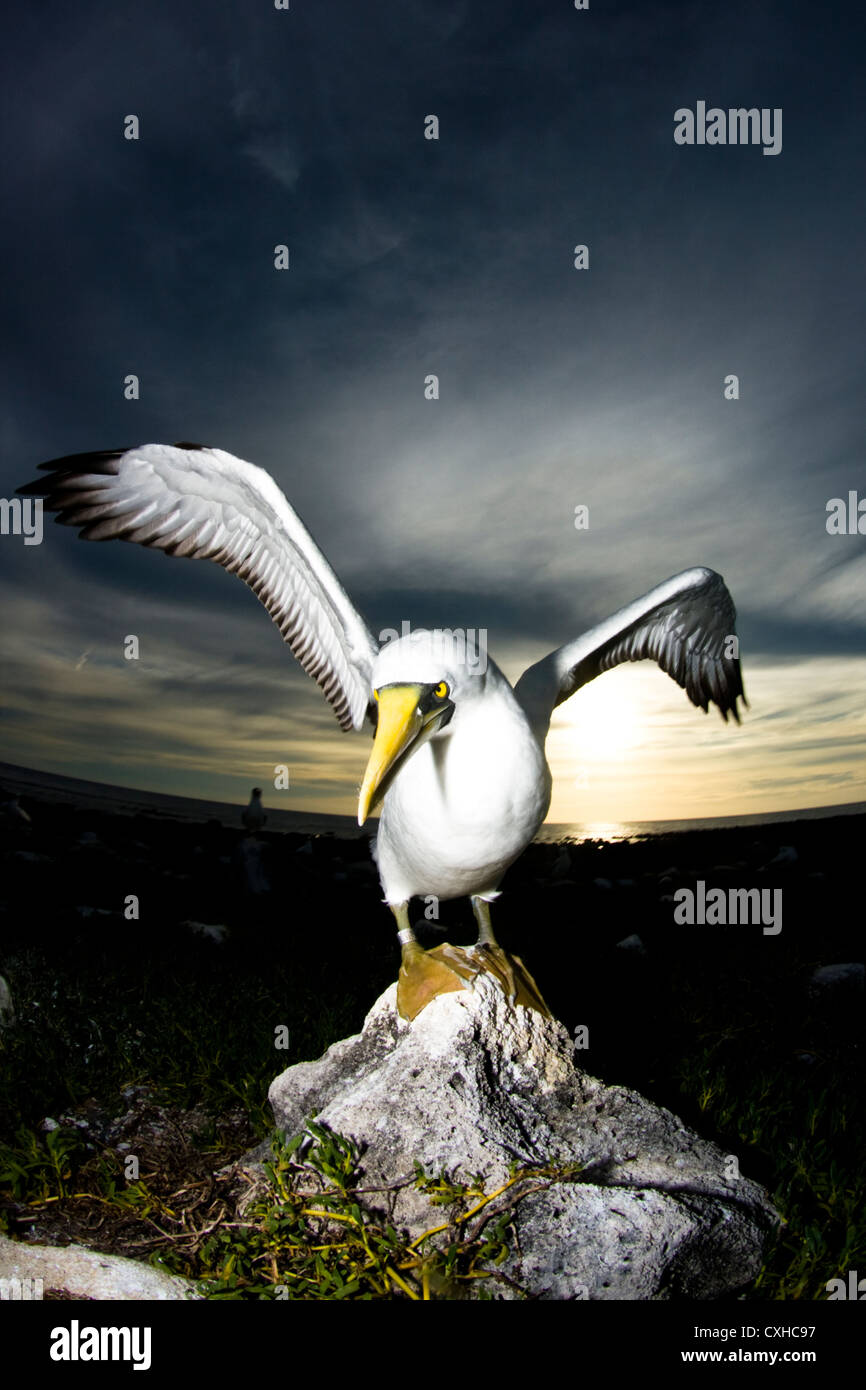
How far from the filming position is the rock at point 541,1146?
2615 millimetres

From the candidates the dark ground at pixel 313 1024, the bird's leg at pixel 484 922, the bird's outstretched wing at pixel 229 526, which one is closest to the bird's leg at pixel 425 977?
the bird's leg at pixel 484 922

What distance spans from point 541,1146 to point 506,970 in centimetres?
74

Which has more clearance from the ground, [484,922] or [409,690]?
[409,690]

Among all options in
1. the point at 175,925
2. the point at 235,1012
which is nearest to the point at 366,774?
the point at 235,1012

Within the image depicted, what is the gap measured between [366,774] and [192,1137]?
2190 millimetres

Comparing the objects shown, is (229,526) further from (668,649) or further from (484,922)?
(668,649)

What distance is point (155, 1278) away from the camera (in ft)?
9.76

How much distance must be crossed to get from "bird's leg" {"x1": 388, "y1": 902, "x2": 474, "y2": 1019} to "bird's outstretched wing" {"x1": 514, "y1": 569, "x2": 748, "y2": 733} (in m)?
1.11

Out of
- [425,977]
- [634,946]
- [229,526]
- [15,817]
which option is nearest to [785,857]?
[634,946]

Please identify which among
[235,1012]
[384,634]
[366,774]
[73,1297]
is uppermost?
[384,634]

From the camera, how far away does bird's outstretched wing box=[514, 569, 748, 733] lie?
414cm

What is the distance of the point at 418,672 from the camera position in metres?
3.02

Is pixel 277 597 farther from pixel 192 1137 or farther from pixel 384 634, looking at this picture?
pixel 192 1137

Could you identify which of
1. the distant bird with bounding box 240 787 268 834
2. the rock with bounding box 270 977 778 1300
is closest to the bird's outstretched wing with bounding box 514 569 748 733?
the rock with bounding box 270 977 778 1300
